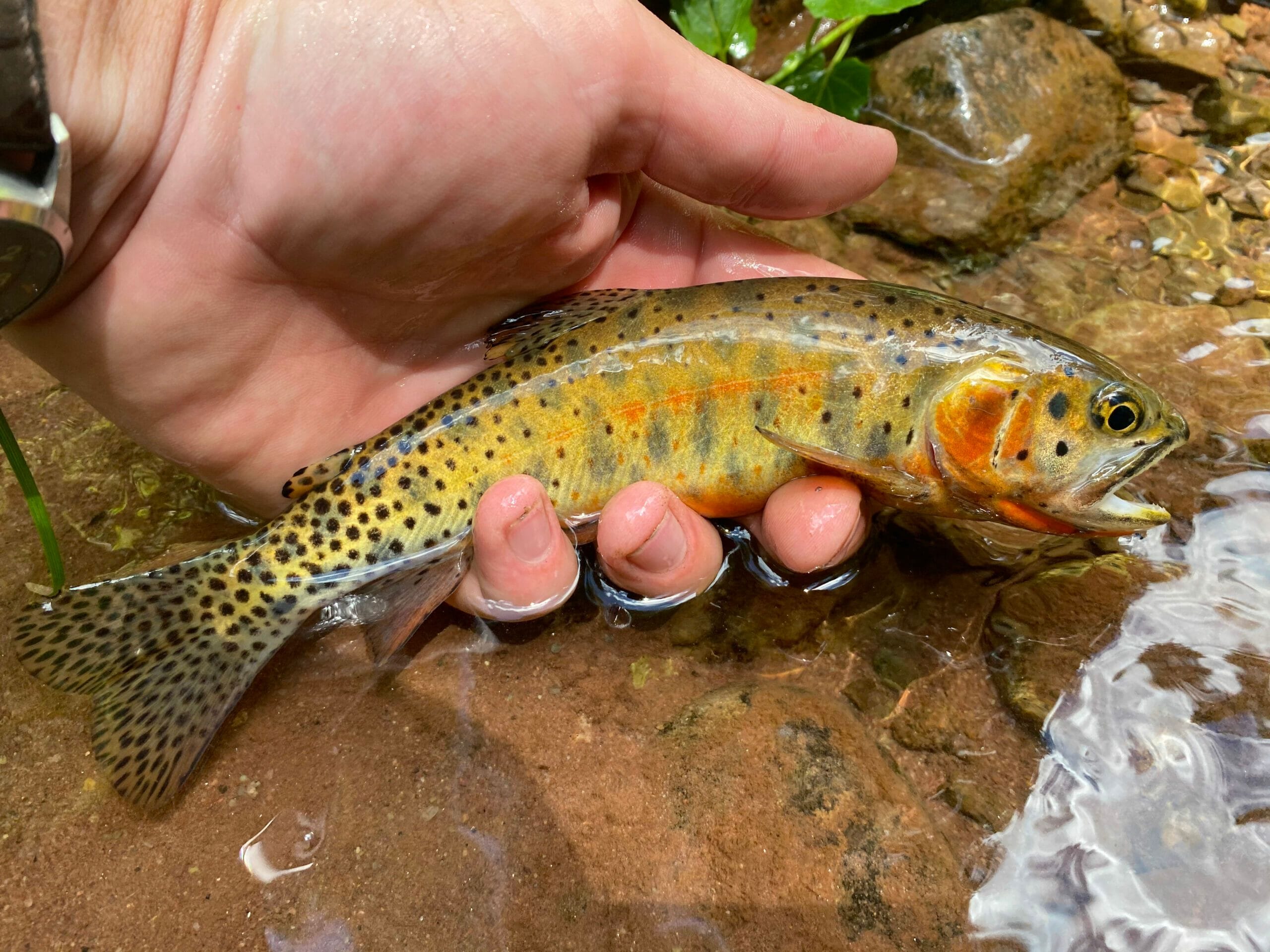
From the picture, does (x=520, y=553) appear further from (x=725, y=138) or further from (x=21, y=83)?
(x=21, y=83)

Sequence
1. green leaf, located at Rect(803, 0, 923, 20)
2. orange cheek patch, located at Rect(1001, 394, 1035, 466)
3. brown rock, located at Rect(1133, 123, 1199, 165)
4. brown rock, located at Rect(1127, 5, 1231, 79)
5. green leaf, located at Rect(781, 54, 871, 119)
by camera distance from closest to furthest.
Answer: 1. orange cheek patch, located at Rect(1001, 394, 1035, 466)
2. green leaf, located at Rect(803, 0, 923, 20)
3. green leaf, located at Rect(781, 54, 871, 119)
4. brown rock, located at Rect(1133, 123, 1199, 165)
5. brown rock, located at Rect(1127, 5, 1231, 79)

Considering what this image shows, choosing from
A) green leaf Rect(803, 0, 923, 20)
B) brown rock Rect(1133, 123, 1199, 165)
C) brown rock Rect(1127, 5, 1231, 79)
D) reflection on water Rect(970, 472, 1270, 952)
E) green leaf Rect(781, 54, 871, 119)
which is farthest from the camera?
brown rock Rect(1127, 5, 1231, 79)

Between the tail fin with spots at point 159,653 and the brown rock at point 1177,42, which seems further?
the brown rock at point 1177,42

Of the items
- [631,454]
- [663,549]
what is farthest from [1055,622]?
[631,454]

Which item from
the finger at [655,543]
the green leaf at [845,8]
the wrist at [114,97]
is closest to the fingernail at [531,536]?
the finger at [655,543]

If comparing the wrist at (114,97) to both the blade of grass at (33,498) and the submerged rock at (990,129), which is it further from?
the submerged rock at (990,129)

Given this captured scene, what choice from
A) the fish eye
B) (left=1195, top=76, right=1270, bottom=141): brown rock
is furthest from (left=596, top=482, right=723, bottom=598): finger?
(left=1195, top=76, right=1270, bottom=141): brown rock

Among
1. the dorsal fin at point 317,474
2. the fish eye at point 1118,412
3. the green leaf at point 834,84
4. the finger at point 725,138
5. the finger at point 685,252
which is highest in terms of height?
the finger at point 725,138

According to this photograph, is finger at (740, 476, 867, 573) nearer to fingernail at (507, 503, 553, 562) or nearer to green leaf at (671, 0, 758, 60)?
fingernail at (507, 503, 553, 562)
